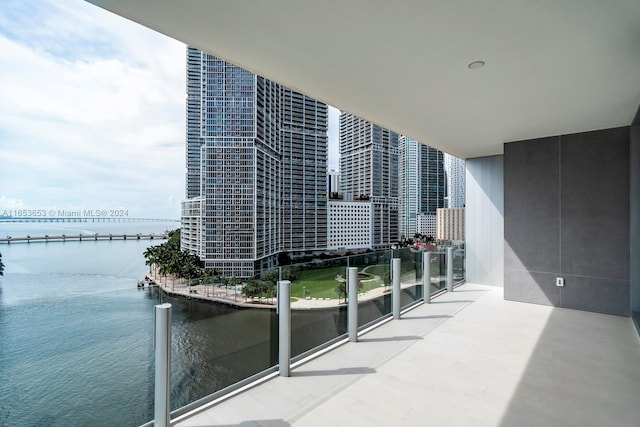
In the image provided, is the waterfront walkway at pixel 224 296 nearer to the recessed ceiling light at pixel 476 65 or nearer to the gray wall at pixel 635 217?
the recessed ceiling light at pixel 476 65

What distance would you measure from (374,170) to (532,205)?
185 ft

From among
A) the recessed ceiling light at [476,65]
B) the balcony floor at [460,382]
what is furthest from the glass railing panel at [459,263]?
the recessed ceiling light at [476,65]

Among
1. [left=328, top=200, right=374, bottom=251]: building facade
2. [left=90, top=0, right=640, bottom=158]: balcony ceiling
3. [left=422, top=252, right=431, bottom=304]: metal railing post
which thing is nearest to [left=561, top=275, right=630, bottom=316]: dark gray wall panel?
[left=422, top=252, right=431, bottom=304]: metal railing post

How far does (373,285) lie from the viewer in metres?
4.21

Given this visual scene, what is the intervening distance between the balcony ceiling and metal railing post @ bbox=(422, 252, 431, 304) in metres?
2.47

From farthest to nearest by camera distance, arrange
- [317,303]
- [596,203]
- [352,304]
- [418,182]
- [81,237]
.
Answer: [418,182], [81,237], [596,203], [352,304], [317,303]

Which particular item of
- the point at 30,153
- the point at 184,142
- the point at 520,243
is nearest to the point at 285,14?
the point at 520,243

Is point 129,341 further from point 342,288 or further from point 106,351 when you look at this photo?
point 342,288

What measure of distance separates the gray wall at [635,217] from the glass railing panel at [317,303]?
4.14 meters

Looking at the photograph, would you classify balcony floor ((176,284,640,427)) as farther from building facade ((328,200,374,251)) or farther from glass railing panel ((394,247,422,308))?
building facade ((328,200,374,251))

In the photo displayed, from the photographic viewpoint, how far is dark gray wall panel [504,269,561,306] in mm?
5258

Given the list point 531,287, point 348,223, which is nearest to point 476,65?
point 531,287

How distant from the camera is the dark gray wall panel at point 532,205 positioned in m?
5.25

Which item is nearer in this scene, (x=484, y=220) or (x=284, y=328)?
(x=284, y=328)
